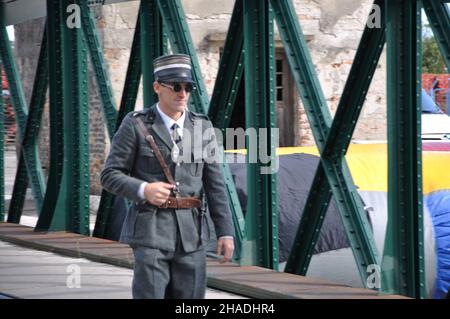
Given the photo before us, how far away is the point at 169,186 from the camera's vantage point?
523 centimetres

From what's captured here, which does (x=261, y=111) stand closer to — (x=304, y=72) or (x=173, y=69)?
(x=304, y=72)

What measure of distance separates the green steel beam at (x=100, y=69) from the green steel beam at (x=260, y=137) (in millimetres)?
2247

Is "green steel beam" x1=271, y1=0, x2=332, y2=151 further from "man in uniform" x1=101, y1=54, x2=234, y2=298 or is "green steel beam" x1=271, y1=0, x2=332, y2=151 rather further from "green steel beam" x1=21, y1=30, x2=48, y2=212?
"green steel beam" x1=21, y1=30, x2=48, y2=212

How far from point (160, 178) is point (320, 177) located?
3413mm

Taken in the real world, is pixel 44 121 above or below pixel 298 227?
above

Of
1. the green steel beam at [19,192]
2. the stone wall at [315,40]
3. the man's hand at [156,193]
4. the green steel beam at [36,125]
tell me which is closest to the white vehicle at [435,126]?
the stone wall at [315,40]

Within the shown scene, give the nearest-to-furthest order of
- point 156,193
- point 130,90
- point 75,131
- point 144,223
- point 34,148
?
1. point 156,193
2. point 144,223
3. point 130,90
4. point 75,131
5. point 34,148

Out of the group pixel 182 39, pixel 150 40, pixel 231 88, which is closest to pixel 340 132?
pixel 231 88

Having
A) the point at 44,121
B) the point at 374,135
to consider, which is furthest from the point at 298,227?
the point at 44,121

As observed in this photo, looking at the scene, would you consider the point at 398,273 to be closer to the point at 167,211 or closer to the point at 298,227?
the point at 298,227

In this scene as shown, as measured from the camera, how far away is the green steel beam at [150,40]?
1051 centimetres

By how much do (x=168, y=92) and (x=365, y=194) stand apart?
12.6 feet
